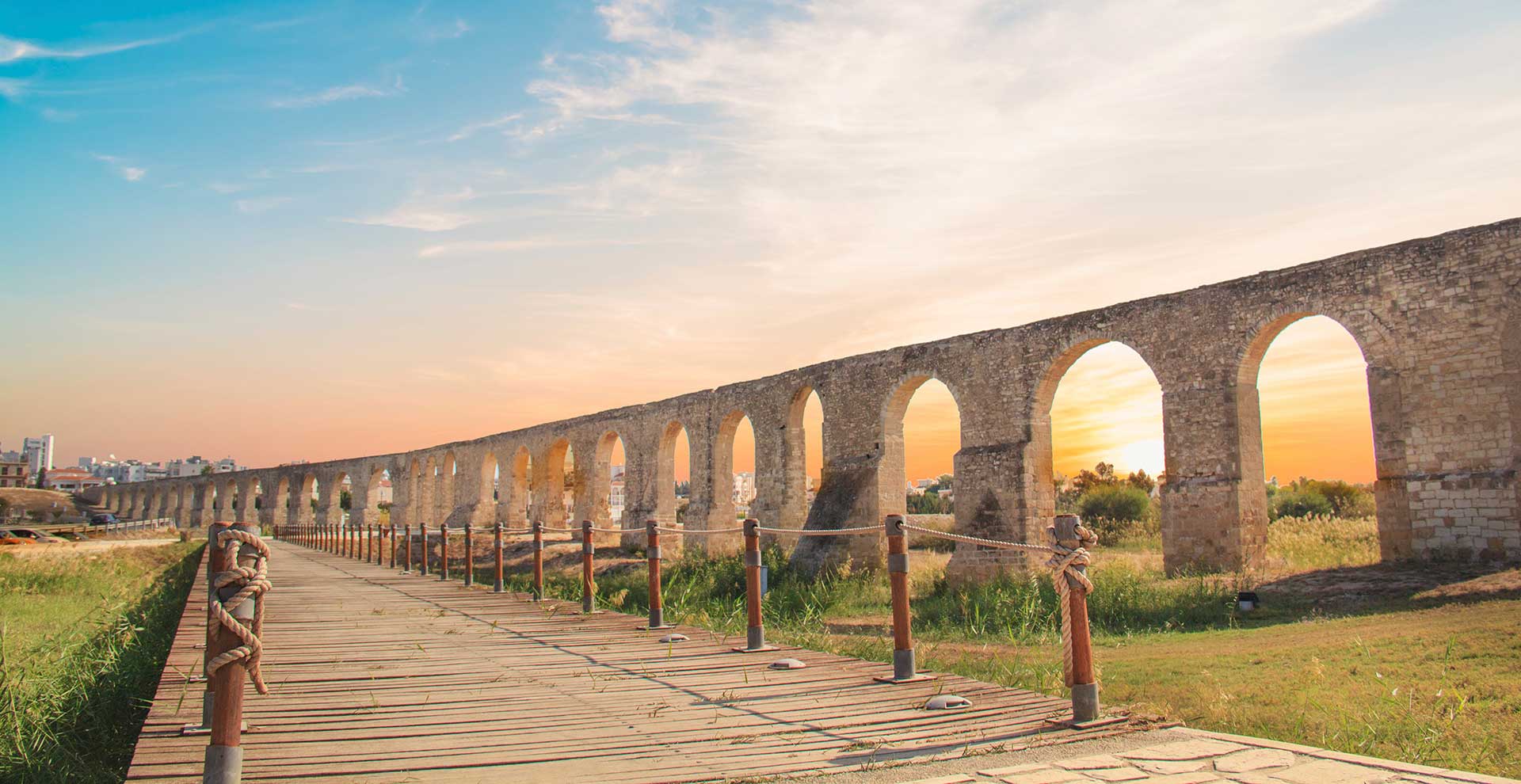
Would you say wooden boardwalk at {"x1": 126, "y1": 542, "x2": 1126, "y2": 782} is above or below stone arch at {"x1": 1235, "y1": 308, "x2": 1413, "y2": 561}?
below

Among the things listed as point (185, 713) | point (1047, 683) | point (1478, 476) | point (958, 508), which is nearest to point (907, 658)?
point (1047, 683)

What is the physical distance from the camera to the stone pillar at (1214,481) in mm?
12492

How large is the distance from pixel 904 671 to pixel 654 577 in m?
3.03

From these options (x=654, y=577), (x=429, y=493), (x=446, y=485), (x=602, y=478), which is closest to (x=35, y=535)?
(x=429, y=493)

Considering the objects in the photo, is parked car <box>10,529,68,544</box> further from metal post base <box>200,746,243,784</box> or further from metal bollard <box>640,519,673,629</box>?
metal post base <box>200,746,243,784</box>

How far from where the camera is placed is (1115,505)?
24938 millimetres

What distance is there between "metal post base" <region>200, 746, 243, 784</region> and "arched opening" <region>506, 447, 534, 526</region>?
28.6m

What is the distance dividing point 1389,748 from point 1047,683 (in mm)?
1714

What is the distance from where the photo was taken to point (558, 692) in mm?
5008

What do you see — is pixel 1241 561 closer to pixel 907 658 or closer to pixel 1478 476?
pixel 1478 476

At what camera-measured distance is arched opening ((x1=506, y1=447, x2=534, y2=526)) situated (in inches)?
1240

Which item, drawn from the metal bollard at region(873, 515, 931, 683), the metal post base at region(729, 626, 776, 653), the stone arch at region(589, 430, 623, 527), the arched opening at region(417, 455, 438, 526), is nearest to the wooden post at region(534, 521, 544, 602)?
the metal post base at region(729, 626, 776, 653)

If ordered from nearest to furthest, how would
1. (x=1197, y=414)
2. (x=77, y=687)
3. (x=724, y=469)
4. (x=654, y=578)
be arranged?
1. (x=77, y=687)
2. (x=654, y=578)
3. (x=1197, y=414)
4. (x=724, y=469)

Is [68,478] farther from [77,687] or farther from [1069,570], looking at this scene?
[1069,570]
